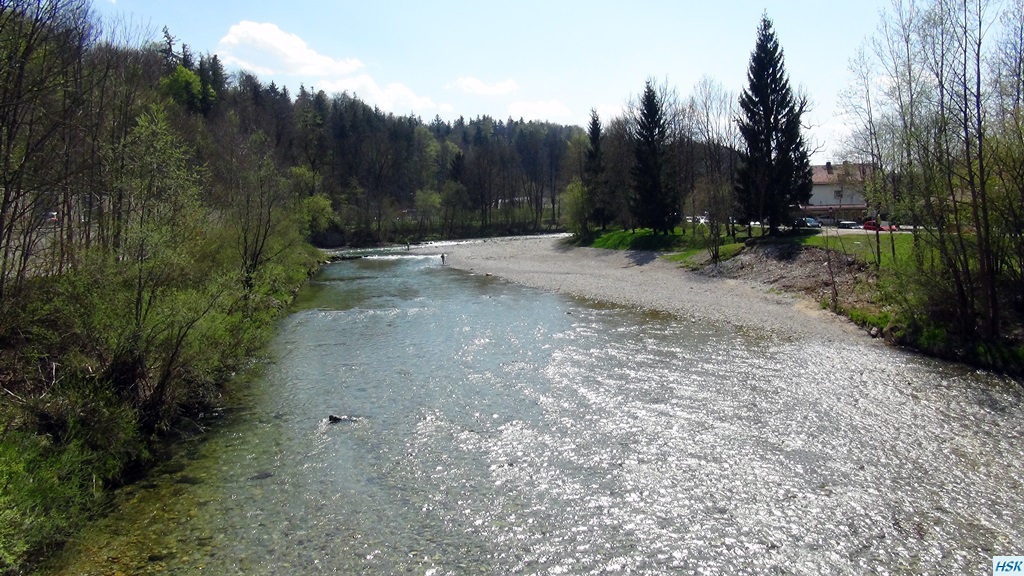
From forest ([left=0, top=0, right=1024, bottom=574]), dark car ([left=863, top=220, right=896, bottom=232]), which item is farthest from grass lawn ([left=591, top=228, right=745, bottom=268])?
forest ([left=0, top=0, right=1024, bottom=574])

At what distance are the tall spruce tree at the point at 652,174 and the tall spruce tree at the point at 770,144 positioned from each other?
35.5 feet

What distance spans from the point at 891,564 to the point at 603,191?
187 feet

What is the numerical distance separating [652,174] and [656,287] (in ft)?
79.2

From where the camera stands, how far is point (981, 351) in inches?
632

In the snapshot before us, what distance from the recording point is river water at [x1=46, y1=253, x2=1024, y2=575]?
752 centimetres

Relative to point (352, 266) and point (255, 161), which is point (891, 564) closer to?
point (255, 161)

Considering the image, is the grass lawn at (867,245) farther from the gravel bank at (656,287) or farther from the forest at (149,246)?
the gravel bank at (656,287)

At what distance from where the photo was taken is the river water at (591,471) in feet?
24.7

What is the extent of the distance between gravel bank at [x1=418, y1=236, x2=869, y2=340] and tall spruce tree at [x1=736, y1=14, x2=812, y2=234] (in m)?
7.60

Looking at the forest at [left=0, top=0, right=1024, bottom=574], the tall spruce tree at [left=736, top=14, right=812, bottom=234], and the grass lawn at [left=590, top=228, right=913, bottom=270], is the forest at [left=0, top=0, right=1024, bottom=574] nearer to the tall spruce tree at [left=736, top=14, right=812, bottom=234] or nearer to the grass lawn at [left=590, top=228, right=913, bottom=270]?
the grass lawn at [left=590, top=228, right=913, bottom=270]

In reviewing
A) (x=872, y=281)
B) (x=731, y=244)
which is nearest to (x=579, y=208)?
(x=731, y=244)

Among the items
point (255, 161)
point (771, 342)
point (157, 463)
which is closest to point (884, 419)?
point (771, 342)

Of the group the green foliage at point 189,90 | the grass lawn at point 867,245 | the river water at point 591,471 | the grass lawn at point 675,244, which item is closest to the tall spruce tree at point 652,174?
the grass lawn at point 675,244

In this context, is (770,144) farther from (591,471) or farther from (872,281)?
(591,471)
